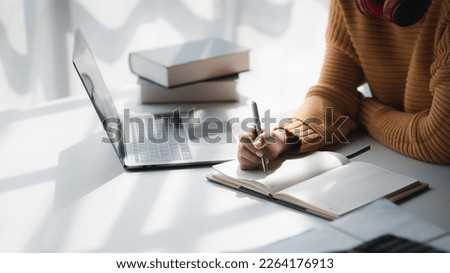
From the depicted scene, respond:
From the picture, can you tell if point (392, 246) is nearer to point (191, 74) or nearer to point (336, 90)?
point (336, 90)

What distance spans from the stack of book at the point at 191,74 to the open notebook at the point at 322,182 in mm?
360

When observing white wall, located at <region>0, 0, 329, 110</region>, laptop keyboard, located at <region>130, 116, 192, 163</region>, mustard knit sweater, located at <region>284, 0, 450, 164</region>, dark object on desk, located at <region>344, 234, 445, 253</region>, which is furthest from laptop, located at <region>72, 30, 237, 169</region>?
white wall, located at <region>0, 0, 329, 110</region>

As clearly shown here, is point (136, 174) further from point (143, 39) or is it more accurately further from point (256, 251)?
point (143, 39)

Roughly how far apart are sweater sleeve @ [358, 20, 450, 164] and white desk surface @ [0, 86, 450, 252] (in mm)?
18

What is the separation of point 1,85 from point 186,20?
55 centimetres

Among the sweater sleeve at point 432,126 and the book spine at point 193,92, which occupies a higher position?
the sweater sleeve at point 432,126

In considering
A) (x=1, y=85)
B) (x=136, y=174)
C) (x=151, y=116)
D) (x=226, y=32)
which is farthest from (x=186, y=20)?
(x=136, y=174)

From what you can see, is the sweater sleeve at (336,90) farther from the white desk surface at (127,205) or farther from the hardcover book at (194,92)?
the hardcover book at (194,92)

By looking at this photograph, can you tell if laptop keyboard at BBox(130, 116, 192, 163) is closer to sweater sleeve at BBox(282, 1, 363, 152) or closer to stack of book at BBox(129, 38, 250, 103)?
stack of book at BBox(129, 38, 250, 103)

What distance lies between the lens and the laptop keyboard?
1.25 metres

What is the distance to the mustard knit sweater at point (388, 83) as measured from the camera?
3.93ft

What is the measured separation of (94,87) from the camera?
1246mm

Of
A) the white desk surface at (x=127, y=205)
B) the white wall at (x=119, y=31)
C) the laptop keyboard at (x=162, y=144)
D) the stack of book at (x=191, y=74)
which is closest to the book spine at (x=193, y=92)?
the stack of book at (x=191, y=74)

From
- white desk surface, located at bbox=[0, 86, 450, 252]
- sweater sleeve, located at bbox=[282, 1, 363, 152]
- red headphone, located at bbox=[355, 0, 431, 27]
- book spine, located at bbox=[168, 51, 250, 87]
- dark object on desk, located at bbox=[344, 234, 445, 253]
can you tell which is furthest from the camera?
book spine, located at bbox=[168, 51, 250, 87]
